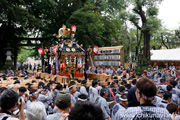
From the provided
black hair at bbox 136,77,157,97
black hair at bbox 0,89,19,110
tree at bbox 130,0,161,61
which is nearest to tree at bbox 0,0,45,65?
tree at bbox 130,0,161,61

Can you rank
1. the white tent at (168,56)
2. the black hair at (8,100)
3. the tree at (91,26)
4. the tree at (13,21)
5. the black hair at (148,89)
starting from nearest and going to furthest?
the black hair at (148,89) → the black hair at (8,100) → the tree at (13,21) → the tree at (91,26) → the white tent at (168,56)

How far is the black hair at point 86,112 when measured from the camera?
6.31ft

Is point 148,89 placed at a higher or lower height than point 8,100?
higher

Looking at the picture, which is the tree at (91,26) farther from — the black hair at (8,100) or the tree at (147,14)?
the black hair at (8,100)

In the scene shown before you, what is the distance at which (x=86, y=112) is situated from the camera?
195 centimetres

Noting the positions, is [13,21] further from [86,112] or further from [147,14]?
[86,112]

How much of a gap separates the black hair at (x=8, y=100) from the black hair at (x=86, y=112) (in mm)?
1146

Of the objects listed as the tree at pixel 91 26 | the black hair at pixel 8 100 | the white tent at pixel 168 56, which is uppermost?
the tree at pixel 91 26

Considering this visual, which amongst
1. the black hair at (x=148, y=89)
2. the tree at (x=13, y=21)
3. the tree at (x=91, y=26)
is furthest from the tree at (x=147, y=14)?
the black hair at (x=148, y=89)

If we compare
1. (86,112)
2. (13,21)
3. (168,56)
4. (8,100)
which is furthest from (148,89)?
(168,56)

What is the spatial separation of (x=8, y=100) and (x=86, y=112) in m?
1.34

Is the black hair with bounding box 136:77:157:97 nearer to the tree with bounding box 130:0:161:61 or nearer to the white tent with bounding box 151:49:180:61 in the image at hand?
the tree with bounding box 130:0:161:61

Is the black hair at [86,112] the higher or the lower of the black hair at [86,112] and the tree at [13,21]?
the lower

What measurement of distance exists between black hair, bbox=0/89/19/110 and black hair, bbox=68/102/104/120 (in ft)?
3.76
